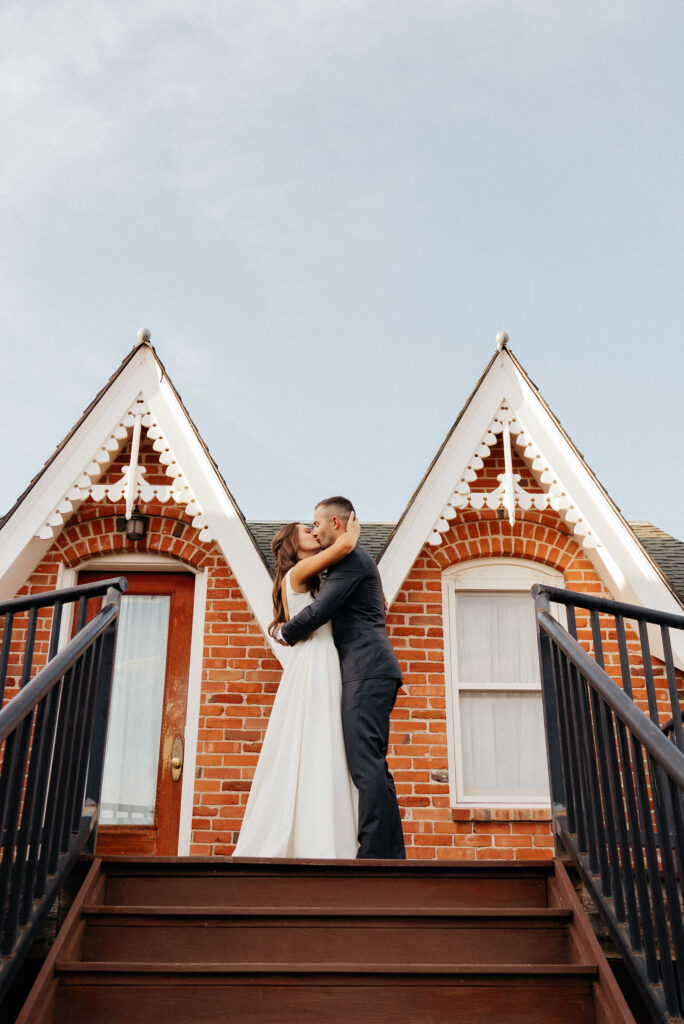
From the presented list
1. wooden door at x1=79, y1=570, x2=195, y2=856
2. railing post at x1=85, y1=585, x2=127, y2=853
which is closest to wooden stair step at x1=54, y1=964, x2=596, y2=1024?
railing post at x1=85, y1=585, x2=127, y2=853

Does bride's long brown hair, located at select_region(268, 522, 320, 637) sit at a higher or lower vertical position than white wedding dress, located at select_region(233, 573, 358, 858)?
higher

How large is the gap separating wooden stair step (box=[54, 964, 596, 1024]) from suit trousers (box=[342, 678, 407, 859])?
1.49 meters

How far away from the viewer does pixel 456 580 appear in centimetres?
770

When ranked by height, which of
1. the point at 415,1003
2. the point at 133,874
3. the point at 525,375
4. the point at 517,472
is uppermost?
the point at 525,375

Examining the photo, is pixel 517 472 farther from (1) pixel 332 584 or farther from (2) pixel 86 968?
(2) pixel 86 968

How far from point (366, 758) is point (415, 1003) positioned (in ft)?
5.74

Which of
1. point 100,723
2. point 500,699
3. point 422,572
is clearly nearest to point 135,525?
point 422,572

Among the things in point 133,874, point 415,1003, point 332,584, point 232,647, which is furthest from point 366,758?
point 232,647

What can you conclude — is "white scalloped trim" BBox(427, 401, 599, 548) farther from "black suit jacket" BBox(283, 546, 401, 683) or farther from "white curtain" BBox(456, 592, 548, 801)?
"black suit jacket" BBox(283, 546, 401, 683)

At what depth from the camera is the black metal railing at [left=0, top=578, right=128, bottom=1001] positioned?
2.79m

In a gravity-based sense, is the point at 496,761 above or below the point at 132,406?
below

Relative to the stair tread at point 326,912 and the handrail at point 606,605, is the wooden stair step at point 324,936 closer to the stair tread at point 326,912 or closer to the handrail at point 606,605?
the stair tread at point 326,912

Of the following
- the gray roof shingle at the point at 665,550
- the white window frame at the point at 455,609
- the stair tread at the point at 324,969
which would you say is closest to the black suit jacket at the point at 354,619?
the stair tread at the point at 324,969

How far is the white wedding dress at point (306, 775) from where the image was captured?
455 cm
